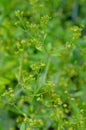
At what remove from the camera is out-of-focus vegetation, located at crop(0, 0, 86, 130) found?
2.23 m

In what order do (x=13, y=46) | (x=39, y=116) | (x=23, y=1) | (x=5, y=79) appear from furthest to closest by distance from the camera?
(x=23, y=1), (x=13, y=46), (x=5, y=79), (x=39, y=116)

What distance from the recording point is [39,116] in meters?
2.58

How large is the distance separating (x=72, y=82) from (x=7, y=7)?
2.99ft

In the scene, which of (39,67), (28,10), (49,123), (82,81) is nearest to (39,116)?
(49,123)

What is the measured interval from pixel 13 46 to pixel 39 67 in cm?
102

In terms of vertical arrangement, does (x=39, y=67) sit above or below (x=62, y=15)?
above

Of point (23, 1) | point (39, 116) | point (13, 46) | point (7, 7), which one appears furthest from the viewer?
point (23, 1)

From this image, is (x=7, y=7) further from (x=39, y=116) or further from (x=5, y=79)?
(x=39, y=116)

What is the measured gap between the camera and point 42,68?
2.26m

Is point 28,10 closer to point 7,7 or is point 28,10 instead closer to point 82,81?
point 7,7

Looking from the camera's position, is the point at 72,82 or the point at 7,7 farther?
the point at 7,7

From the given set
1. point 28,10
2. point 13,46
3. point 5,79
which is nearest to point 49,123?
point 5,79

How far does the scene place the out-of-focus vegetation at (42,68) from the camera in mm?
2229

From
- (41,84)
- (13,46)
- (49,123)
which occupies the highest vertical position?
(41,84)
